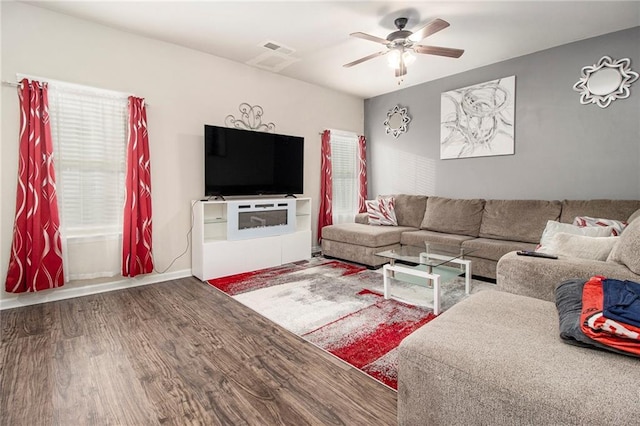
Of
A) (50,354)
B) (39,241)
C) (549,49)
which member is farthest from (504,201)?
(39,241)

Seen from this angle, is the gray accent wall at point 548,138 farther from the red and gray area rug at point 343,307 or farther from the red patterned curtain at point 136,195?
the red patterned curtain at point 136,195

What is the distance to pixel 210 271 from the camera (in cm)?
358

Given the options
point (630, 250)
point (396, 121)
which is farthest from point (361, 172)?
point (630, 250)

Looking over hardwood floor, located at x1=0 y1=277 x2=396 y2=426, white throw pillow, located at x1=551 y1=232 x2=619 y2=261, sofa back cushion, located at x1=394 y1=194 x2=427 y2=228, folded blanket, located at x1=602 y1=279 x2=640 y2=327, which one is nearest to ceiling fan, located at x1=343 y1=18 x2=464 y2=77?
white throw pillow, located at x1=551 y1=232 x2=619 y2=261

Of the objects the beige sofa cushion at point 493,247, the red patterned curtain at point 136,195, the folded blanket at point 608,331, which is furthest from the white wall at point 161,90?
the folded blanket at point 608,331

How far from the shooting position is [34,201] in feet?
8.96

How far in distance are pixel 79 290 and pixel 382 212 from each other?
3679 mm

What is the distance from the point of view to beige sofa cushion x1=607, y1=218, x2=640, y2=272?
5.96 ft

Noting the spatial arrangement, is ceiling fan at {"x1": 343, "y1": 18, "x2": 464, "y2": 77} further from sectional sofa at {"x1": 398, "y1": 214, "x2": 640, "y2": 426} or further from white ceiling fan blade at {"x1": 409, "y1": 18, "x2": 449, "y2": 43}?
sectional sofa at {"x1": 398, "y1": 214, "x2": 640, "y2": 426}

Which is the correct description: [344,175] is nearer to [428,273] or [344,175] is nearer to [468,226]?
[468,226]

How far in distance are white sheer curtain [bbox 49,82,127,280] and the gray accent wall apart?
3.94 m

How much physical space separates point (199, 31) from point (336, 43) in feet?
4.60

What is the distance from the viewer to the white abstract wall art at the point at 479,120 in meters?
4.04

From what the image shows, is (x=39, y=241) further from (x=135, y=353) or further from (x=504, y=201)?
(x=504, y=201)
